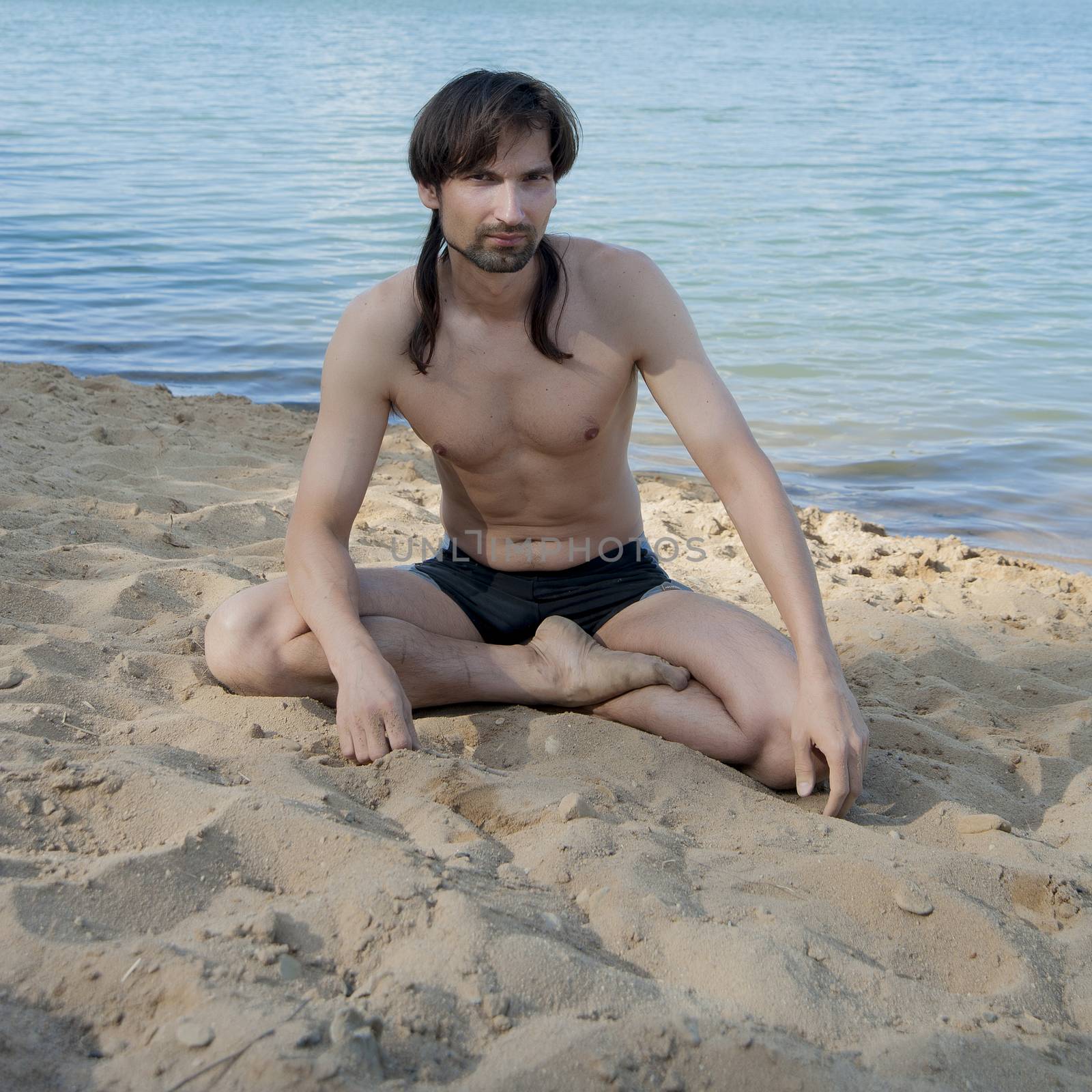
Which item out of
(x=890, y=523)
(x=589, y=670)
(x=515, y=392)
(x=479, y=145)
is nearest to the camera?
(x=479, y=145)

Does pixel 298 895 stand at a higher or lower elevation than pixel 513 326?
lower

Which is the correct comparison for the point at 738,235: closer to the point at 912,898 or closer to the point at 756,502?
the point at 756,502

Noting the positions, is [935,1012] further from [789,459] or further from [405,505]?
[789,459]

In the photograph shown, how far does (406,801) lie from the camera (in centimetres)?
207

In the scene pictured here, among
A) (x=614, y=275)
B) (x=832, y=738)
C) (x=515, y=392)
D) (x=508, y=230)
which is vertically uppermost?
(x=508, y=230)

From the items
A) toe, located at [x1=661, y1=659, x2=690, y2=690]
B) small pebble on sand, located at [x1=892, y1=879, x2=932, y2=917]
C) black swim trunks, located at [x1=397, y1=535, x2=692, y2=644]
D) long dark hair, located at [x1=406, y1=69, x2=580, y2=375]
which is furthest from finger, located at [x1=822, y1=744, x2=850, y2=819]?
long dark hair, located at [x1=406, y1=69, x2=580, y2=375]

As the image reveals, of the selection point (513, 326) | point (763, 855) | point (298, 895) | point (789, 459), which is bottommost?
point (789, 459)

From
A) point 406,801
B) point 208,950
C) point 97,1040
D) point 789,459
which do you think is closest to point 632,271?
point 406,801

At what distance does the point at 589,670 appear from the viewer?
2.63 meters

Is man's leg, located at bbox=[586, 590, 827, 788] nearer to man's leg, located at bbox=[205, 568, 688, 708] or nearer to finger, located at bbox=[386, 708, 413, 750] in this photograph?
man's leg, located at bbox=[205, 568, 688, 708]

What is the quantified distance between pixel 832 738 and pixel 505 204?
1348mm

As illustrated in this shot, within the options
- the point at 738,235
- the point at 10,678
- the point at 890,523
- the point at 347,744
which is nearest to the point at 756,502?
the point at 347,744

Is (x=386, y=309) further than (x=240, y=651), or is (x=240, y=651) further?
(x=386, y=309)

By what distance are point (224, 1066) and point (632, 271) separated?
1.98 meters
